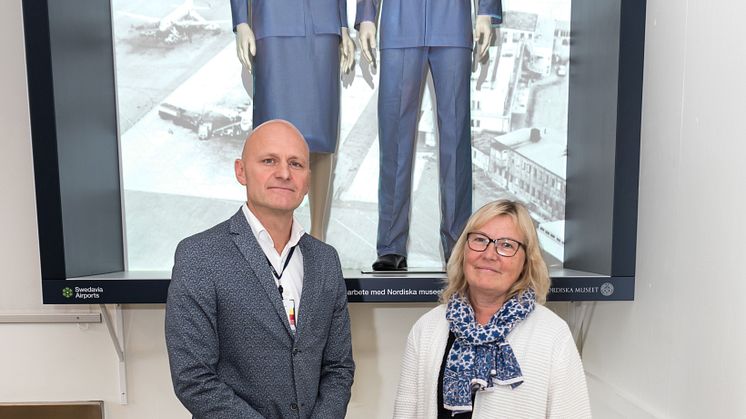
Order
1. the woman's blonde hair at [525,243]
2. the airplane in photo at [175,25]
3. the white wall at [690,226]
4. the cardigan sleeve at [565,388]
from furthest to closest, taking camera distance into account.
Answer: the airplane in photo at [175,25]
the white wall at [690,226]
the woman's blonde hair at [525,243]
the cardigan sleeve at [565,388]

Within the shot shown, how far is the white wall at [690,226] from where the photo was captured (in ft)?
5.73

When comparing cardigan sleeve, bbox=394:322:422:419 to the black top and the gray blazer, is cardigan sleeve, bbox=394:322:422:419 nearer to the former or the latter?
the black top

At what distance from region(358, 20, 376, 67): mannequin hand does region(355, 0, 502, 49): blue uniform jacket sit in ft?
0.09

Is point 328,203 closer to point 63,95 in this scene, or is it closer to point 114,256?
point 114,256

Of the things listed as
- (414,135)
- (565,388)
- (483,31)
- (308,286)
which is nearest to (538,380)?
(565,388)

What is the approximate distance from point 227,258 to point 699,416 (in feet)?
5.37

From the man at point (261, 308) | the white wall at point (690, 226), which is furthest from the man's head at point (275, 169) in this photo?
the white wall at point (690, 226)

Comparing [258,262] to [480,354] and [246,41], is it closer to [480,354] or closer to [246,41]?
[480,354]

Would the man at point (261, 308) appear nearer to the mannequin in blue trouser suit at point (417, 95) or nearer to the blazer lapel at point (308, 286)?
the blazer lapel at point (308, 286)

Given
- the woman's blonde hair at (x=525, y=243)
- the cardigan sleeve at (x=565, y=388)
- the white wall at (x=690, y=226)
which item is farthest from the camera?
the white wall at (x=690, y=226)

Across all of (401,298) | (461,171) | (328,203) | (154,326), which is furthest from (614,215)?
(154,326)

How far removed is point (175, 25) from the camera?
2.58m

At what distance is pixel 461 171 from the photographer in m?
2.59

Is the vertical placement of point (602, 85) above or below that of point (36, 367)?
above
